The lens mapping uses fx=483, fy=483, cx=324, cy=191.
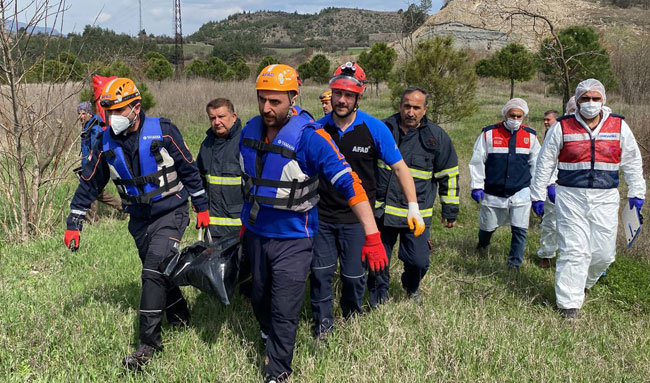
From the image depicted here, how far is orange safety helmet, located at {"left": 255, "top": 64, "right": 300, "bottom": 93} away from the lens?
9.74ft

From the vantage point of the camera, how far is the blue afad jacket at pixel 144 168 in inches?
141

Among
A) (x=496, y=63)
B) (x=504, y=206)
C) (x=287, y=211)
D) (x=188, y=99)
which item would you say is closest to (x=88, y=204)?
(x=287, y=211)

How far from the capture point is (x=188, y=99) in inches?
853

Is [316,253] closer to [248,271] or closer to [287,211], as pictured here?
[248,271]

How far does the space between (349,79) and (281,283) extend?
1.80 m

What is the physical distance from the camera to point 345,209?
3934 millimetres

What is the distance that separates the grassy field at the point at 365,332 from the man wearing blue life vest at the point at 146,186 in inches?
11.9

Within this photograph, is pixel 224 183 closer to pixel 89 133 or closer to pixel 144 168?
pixel 144 168

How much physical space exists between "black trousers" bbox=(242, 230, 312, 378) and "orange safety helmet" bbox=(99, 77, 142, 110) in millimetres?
1333

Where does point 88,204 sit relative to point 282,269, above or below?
above

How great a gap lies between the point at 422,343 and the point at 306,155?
65.2 inches

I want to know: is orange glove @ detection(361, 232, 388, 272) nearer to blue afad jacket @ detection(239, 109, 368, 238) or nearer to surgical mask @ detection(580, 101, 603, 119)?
blue afad jacket @ detection(239, 109, 368, 238)

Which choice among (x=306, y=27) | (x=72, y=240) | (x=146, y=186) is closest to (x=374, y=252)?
(x=146, y=186)

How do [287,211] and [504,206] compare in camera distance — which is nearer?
[287,211]
